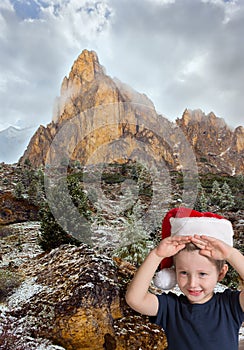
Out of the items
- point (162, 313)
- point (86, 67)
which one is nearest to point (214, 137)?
point (86, 67)

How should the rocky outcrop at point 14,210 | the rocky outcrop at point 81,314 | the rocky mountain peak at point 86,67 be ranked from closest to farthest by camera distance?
the rocky outcrop at point 81,314 → the rocky outcrop at point 14,210 → the rocky mountain peak at point 86,67

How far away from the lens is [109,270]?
6750 mm

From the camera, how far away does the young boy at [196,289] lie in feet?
6.38

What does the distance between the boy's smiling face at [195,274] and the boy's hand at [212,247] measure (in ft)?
0.17

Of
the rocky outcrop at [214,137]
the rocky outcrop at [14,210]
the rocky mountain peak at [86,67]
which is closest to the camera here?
→ the rocky outcrop at [14,210]

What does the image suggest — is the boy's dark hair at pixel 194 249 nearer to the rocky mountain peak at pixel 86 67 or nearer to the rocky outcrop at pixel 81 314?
the rocky outcrop at pixel 81 314

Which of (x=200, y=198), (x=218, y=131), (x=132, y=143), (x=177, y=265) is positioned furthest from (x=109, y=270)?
(x=218, y=131)

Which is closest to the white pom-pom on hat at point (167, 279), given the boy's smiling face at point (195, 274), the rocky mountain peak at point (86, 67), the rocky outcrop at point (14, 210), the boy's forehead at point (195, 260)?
the boy's smiling face at point (195, 274)

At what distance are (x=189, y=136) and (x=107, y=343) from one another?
353 ft

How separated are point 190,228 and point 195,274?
0.31m

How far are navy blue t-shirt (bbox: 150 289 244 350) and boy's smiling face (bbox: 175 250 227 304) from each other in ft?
0.38

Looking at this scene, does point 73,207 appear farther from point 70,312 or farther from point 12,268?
point 70,312

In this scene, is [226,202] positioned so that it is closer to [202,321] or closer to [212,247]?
[202,321]

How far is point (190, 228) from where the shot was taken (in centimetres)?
210
